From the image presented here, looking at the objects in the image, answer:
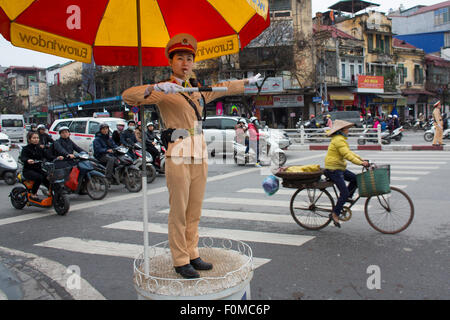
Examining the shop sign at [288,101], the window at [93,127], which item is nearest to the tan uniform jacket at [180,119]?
the window at [93,127]

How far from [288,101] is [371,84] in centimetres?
814

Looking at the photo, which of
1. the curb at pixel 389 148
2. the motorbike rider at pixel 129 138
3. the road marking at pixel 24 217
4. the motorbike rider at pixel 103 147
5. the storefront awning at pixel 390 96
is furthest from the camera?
the storefront awning at pixel 390 96

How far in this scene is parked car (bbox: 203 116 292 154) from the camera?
53.3 ft

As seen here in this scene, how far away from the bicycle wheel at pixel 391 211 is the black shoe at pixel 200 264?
2.99 metres

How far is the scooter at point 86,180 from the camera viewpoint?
328 inches

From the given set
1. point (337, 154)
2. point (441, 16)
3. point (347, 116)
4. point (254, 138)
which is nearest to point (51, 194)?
point (337, 154)

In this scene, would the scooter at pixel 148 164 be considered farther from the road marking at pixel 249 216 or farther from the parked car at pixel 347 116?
the parked car at pixel 347 116

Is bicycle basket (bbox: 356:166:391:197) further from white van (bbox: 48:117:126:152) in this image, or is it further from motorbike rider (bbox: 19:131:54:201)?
white van (bbox: 48:117:126:152)

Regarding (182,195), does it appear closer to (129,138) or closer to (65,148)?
(65,148)

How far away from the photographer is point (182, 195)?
321 cm

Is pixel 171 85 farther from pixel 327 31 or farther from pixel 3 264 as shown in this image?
pixel 327 31

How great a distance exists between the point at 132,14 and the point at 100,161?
266 inches

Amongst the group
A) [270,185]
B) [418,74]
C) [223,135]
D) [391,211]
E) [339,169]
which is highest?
[418,74]

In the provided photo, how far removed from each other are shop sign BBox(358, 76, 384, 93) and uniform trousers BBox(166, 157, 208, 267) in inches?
1382
